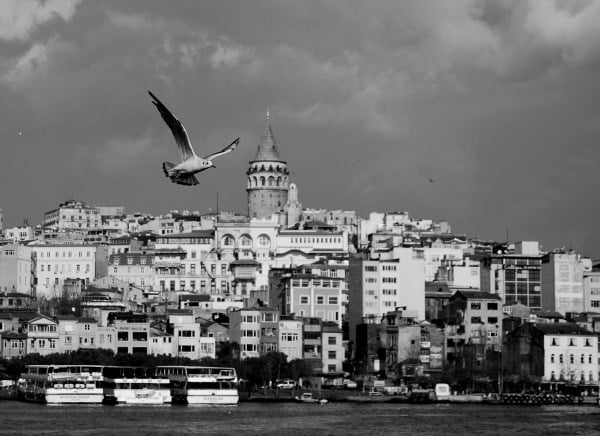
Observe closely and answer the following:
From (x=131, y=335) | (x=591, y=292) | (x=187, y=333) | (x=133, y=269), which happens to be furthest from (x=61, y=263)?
(x=131, y=335)

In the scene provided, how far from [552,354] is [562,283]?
95.1ft

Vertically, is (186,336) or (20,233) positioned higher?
(20,233)

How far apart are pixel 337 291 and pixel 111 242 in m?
47.6

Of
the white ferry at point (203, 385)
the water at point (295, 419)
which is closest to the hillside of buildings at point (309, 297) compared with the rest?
the white ferry at point (203, 385)

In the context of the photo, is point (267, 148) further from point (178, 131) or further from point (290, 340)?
point (178, 131)

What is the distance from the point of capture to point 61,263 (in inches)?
5192

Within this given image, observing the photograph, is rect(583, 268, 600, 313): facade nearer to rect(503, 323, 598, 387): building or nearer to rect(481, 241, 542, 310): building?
rect(481, 241, 542, 310): building

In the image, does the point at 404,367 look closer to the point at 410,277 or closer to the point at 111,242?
the point at 410,277

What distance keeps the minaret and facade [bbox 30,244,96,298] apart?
28.3 meters

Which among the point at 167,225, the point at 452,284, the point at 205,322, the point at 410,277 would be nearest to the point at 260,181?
the point at 167,225

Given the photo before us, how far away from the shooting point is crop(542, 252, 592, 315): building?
392 feet

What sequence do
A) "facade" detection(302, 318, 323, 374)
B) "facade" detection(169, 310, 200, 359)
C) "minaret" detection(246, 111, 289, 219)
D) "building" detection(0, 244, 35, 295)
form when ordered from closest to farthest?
"facade" detection(169, 310, 200, 359)
"facade" detection(302, 318, 323, 374)
"building" detection(0, 244, 35, 295)
"minaret" detection(246, 111, 289, 219)

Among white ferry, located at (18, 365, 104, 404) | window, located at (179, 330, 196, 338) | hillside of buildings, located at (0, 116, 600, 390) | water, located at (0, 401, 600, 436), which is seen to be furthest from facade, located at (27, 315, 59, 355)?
water, located at (0, 401, 600, 436)

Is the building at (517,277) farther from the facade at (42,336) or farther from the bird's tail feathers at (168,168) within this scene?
the bird's tail feathers at (168,168)
